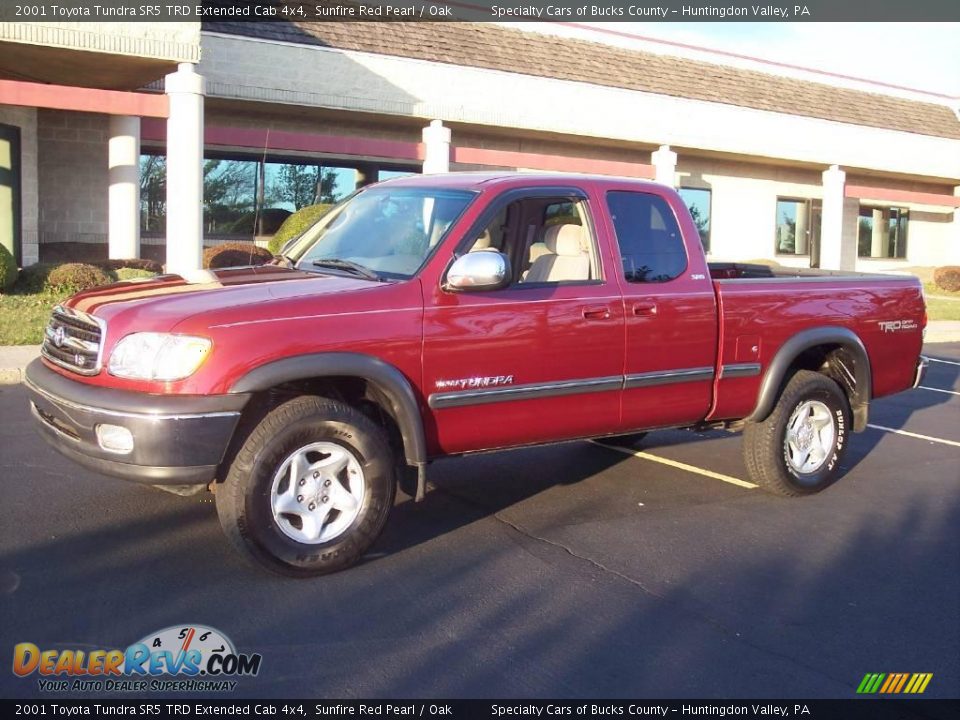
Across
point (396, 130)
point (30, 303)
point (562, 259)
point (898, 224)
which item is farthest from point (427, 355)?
point (898, 224)

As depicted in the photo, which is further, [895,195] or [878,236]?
[878,236]

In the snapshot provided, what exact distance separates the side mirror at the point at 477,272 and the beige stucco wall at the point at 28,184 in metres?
15.4

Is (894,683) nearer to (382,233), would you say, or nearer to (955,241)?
(382,233)

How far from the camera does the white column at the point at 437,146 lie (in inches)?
891

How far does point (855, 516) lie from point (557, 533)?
2042 mm

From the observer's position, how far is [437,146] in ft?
74.5

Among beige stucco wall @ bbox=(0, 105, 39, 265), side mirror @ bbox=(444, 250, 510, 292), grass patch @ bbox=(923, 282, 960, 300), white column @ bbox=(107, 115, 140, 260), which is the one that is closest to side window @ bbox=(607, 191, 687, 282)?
side mirror @ bbox=(444, 250, 510, 292)

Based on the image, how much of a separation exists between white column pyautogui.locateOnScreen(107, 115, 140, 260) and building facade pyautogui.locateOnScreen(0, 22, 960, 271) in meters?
0.04

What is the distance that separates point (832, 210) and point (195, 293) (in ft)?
92.8

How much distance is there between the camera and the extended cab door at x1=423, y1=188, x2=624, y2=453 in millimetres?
5367

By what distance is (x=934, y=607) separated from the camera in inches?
193

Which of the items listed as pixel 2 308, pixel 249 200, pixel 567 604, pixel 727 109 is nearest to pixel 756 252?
pixel 727 109

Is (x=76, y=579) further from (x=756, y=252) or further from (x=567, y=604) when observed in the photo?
(x=756, y=252)

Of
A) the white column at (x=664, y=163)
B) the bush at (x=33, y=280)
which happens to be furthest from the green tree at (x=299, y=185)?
the white column at (x=664, y=163)
